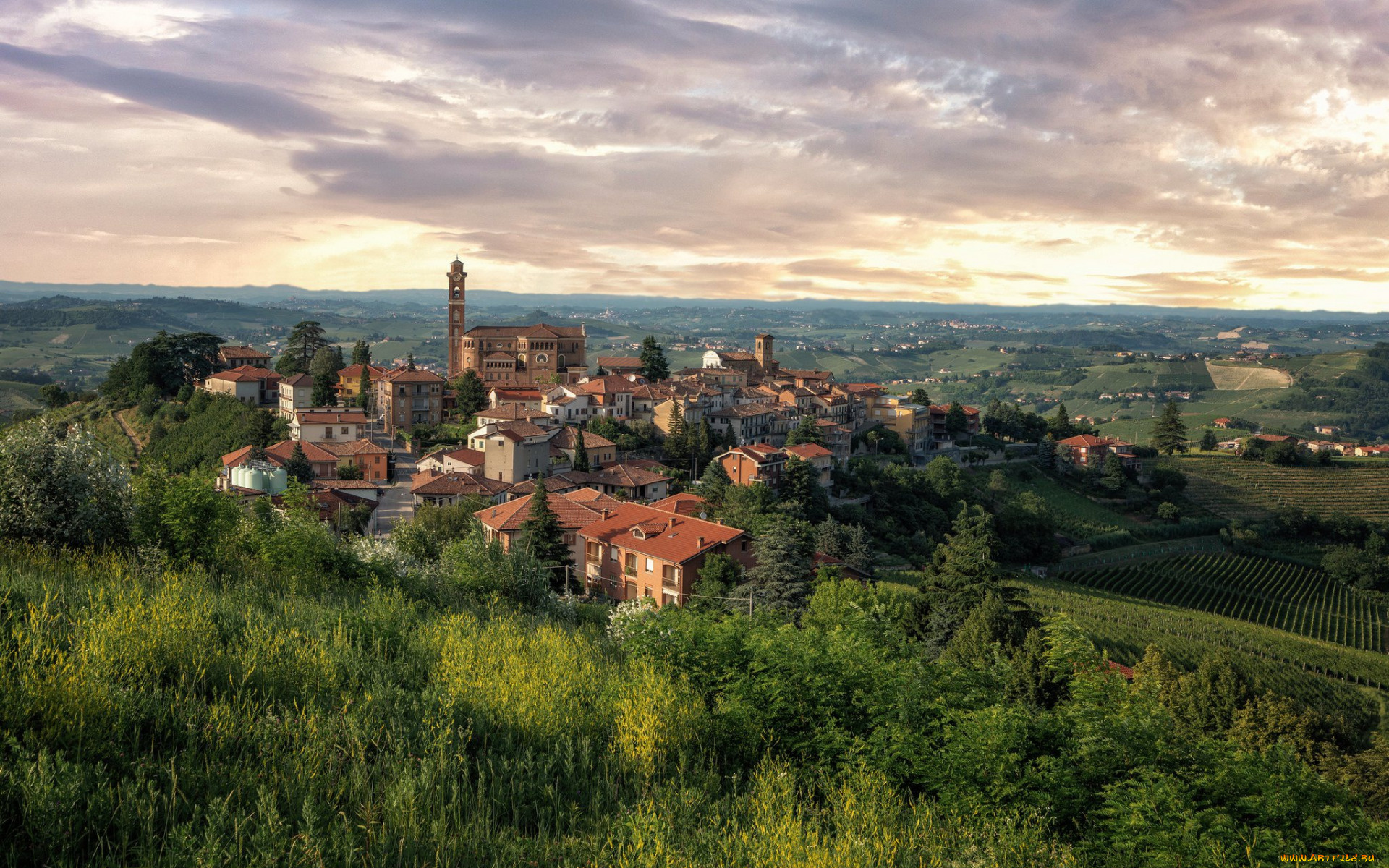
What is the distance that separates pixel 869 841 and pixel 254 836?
308cm

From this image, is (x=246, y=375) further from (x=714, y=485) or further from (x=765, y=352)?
(x=765, y=352)

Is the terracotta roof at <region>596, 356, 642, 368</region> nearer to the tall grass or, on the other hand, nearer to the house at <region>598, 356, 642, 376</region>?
the house at <region>598, 356, 642, 376</region>

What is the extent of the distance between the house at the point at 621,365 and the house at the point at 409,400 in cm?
1571

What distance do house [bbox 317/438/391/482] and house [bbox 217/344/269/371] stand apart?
82.9 ft

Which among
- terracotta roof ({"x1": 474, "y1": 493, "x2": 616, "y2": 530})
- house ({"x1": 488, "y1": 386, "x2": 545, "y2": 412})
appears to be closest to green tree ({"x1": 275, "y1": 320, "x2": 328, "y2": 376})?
house ({"x1": 488, "y1": 386, "x2": 545, "y2": 412})

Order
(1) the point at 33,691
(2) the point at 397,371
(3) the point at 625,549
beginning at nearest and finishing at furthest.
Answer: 1. (1) the point at 33,691
2. (3) the point at 625,549
3. (2) the point at 397,371

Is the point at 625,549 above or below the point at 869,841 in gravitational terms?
below

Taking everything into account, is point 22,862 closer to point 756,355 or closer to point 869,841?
point 869,841

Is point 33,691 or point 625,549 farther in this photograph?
point 625,549

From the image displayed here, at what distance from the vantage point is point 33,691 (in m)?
4.34

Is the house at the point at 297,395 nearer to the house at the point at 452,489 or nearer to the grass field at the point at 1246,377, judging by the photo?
the house at the point at 452,489

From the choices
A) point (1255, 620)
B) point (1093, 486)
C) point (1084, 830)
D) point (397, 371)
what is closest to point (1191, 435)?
point (1093, 486)

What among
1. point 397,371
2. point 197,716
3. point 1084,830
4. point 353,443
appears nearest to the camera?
point 197,716

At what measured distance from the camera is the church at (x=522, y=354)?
66875mm
